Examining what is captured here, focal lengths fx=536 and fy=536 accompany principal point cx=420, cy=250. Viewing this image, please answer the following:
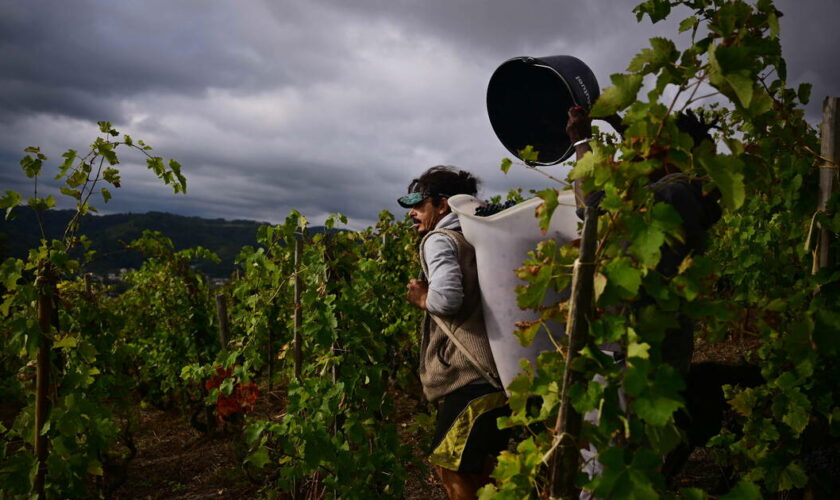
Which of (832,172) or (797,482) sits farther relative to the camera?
(797,482)

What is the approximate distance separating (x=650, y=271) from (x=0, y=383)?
6826 mm

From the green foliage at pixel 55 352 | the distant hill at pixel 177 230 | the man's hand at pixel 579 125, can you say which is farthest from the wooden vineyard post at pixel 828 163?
the distant hill at pixel 177 230

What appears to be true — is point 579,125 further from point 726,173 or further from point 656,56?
point 726,173

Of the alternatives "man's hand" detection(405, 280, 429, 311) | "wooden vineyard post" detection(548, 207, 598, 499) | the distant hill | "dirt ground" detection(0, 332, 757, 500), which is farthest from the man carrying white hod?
the distant hill

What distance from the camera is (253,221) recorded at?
167m

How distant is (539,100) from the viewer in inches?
77.0

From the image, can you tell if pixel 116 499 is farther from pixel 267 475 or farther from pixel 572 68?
pixel 572 68

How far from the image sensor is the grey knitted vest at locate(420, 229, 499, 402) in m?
2.04

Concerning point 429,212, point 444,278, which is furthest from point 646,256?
point 429,212

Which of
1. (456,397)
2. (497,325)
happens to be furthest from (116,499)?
(497,325)

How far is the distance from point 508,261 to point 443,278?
0.31 meters

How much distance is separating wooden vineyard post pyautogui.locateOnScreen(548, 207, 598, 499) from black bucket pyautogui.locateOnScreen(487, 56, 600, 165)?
72 cm

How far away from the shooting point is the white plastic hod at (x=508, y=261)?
1686mm

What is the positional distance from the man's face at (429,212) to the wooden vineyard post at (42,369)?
149cm
